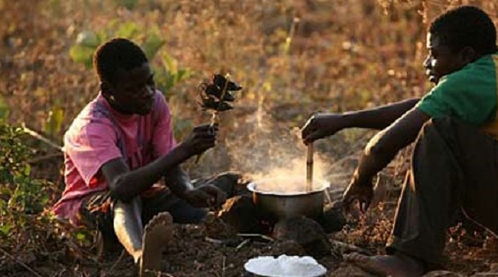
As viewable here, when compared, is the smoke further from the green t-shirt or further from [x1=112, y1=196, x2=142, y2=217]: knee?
the green t-shirt

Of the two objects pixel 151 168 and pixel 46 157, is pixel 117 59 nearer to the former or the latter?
pixel 151 168

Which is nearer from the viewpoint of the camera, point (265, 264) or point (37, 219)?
point (265, 264)

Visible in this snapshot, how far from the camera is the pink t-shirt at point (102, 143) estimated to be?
5.23 metres

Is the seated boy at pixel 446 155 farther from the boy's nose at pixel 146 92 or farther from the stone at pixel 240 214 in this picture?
the boy's nose at pixel 146 92

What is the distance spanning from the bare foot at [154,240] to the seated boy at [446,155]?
29.0 inches

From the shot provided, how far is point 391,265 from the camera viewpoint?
4.28 m

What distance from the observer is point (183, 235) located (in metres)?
5.31

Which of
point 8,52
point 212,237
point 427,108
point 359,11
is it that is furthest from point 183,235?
point 359,11

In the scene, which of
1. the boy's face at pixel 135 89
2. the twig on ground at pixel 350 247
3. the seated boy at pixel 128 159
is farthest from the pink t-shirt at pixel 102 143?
the twig on ground at pixel 350 247

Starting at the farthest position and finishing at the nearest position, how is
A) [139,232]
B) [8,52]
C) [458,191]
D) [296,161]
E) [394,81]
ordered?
[8,52] → [394,81] → [296,161] → [139,232] → [458,191]

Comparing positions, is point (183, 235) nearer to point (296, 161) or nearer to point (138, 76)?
point (138, 76)

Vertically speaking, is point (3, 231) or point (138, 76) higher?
point (138, 76)

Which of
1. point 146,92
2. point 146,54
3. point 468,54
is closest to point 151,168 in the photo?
point 146,92

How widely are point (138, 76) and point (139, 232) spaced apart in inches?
31.1
